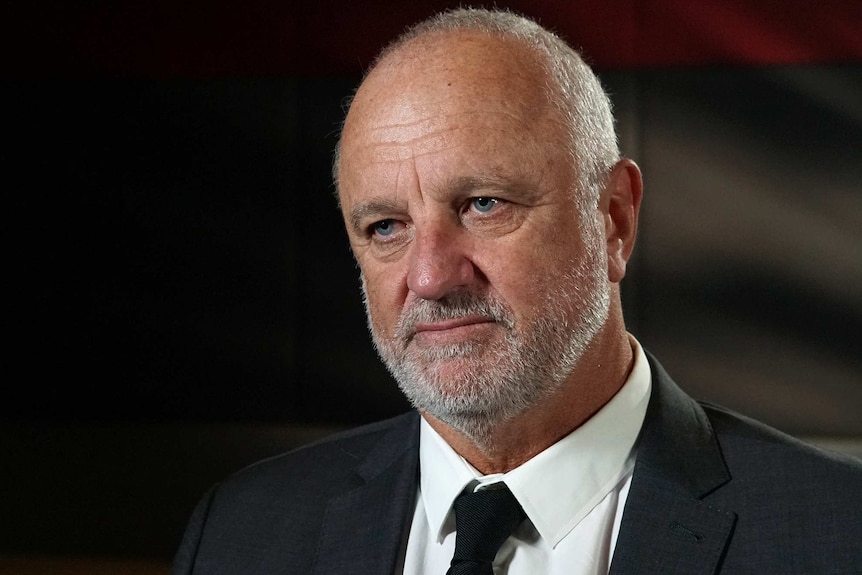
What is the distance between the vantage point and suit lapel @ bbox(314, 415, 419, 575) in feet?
4.44

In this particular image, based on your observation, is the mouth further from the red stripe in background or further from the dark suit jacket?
the red stripe in background

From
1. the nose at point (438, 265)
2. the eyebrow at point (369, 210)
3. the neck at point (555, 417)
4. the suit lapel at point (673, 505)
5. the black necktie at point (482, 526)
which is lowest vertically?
the black necktie at point (482, 526)

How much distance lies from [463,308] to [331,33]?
3.77 ft

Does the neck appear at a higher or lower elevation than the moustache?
lower

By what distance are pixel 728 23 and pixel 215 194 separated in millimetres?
1103

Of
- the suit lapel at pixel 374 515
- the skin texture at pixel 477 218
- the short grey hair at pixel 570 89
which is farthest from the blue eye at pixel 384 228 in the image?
the suit lapel at pixel 374 515

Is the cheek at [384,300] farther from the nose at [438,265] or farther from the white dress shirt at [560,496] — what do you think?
the white dress shirt at [560,496]

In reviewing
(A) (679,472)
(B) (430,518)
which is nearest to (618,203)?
(A) (679,472)

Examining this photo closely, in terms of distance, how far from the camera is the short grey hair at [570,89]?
50.9 inches

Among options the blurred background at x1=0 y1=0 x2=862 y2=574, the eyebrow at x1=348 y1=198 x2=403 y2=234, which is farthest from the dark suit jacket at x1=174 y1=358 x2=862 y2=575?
the blurred background at x1=0 y1=0 x2=862 y2=574

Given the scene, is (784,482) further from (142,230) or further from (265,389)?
(142,230)

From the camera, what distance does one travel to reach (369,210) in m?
1.30

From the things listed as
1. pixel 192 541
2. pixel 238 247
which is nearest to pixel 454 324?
pixel 192 541

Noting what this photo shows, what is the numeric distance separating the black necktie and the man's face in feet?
0.28
